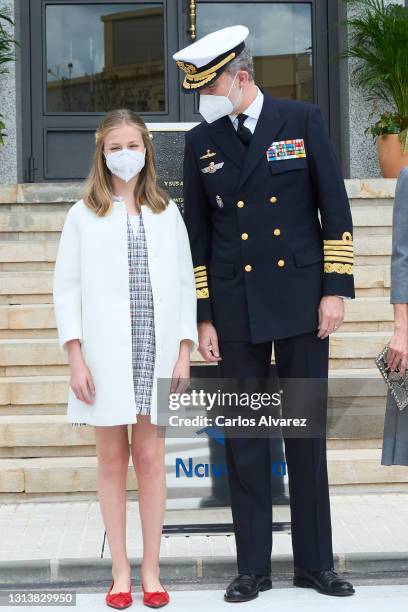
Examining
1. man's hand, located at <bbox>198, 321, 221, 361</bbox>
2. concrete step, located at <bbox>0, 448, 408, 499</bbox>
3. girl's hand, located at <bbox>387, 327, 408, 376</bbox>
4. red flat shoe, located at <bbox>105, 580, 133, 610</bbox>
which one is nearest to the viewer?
girl's hand, located at <bbox>387, 327, 408, 376</bbox>

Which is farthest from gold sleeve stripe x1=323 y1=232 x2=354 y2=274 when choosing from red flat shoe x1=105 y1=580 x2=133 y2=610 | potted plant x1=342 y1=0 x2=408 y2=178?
potted plant x1=342 y1=0 x2=408 y2=178

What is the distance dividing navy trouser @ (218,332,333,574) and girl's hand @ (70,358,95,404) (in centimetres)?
53

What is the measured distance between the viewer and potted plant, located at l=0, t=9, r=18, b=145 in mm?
9109

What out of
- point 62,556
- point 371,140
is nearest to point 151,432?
point 62,556

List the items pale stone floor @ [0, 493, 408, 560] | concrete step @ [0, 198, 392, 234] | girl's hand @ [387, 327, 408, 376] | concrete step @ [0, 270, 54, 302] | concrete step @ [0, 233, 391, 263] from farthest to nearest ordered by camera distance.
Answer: concrete step @ [0, 198, 392, 234], concrete step @ [0, 233, 391, 263], concrete step @ [0, 270, 54, 302], pale stone floor @ [0, 493, 408, 560], girl's hand @ [387, 327, 408, 376]

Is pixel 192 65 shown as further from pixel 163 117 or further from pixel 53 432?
pixel 163 117

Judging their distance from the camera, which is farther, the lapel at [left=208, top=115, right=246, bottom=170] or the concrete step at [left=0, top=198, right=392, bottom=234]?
the concrete step at [left=0, top=198, right=392, bottom=234]

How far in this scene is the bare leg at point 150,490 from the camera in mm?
3924

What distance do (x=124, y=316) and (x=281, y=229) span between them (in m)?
0.66

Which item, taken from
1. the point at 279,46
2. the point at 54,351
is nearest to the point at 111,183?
the point at 54,351

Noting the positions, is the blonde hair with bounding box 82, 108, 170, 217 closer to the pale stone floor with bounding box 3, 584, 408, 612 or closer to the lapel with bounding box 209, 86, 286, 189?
the lapel with bounding box 209, 86, 286, 189

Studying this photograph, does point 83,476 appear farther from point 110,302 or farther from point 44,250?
point 44,250

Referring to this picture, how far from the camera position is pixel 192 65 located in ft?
12.7

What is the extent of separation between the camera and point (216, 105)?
3.90 metres
